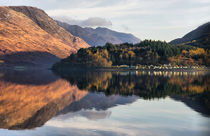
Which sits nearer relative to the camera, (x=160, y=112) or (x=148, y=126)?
(x=148, y=126)

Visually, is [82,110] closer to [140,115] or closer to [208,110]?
[140,115]

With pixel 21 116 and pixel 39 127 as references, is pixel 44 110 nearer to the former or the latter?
pixel 21 116

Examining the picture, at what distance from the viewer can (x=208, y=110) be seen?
125 ft

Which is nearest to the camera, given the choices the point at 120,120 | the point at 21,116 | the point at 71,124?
the point at 71,124

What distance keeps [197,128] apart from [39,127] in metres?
17.1

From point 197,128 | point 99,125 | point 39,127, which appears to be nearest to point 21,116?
point 39,127

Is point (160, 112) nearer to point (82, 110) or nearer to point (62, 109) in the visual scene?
point (82, 110)

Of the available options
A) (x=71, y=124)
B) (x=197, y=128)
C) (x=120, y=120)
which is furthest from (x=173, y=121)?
(x=71, y=124)

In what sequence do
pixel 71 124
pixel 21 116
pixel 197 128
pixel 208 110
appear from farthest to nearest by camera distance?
pixel 208 110 → pixel 21 116 → pixel 71 124 → pixel 197 128

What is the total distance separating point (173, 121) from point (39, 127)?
15877 millimetres

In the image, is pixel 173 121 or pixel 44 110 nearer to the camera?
pixel 173 121

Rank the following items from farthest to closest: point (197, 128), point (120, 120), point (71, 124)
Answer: point (120, 120) < point (71, 124) < point (197, 128)

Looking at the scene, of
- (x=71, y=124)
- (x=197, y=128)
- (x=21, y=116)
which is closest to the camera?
(x=197, y=128)

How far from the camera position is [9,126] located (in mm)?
29688
